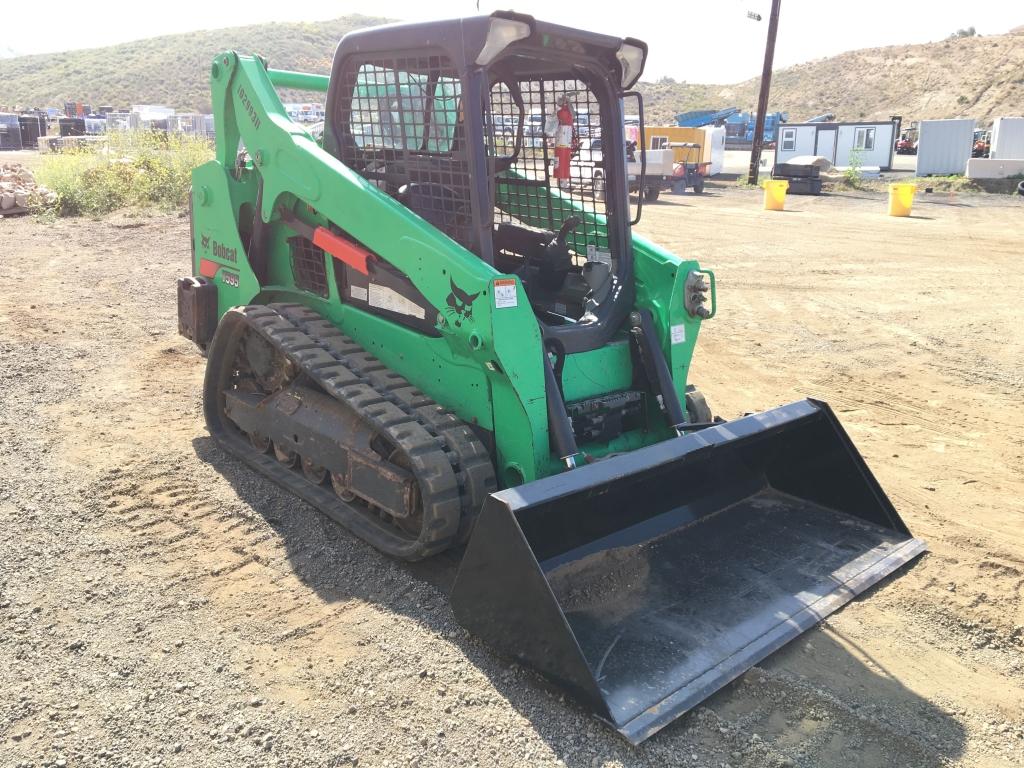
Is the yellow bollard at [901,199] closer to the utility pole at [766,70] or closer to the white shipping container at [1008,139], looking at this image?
the utility pole at [766,70]

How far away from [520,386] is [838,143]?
101ft

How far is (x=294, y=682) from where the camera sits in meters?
3.11

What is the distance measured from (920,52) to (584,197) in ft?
248

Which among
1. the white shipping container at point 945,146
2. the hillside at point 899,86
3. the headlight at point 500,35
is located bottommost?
the headlight at point 500,35

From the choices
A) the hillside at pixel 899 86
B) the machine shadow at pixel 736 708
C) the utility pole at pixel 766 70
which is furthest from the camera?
the hillside at pixel 899 86

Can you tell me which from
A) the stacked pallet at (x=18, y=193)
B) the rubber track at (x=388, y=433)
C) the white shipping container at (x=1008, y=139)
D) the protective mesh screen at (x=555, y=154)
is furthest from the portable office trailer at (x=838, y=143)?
the rubber track at (x=388, y=433)

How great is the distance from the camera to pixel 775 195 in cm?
1922

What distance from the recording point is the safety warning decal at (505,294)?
3605 millimetres

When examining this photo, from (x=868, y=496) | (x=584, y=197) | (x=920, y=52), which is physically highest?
(x=920, y=52)

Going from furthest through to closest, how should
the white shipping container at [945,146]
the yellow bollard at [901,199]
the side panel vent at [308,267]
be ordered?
the white shipping container at [945,146] < the yellow bollard at [901,199] < the side panel vent at [308,267]

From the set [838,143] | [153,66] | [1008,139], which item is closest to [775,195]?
[1008,139]

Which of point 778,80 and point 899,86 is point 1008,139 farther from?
point 778,80

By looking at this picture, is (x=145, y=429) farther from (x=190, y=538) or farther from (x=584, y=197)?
(x=584, y=197)

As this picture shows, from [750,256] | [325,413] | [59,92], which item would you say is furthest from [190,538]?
[59,92]
